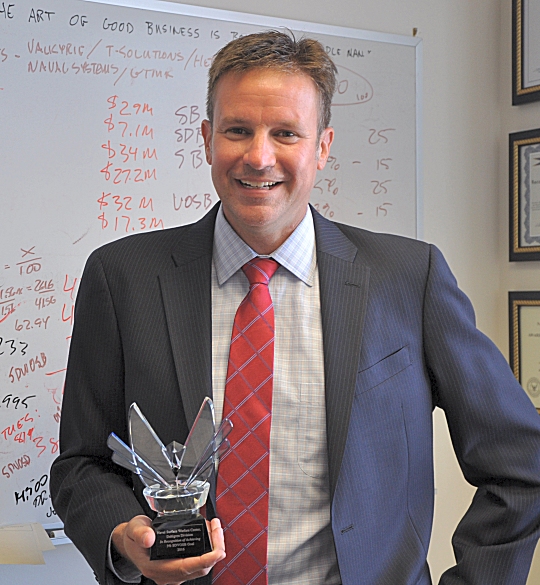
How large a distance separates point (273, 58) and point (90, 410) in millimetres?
678

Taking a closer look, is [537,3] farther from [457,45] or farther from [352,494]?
[352,494]

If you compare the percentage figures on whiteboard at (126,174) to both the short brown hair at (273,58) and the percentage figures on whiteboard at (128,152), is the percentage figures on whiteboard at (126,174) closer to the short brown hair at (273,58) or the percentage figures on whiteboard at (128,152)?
the percentage figures on whiteboard at (128,152)

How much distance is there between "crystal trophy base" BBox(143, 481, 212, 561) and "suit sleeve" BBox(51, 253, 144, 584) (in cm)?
19

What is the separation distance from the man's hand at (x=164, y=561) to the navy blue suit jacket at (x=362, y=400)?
0.12 metres

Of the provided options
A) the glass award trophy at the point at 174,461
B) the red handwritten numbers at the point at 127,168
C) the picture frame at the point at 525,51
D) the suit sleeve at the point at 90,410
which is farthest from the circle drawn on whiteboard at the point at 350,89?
the glass award trophy at the point at 174,461

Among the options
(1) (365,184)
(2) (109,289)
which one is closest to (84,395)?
(2) (109,289)

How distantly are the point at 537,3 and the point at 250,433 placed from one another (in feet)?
6.78

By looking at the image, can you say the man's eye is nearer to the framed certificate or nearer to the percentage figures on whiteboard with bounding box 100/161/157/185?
the percentage figures on whiteboard with bounding box 100/161/157/185

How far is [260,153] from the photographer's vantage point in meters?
1.30

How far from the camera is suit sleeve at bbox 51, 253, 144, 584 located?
1.35 metres

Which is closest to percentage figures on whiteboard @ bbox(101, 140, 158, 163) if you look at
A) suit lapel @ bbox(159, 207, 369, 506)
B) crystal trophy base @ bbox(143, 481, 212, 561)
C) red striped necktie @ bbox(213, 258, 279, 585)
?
suit lapel @ bbox(159, 207, 369, 506)

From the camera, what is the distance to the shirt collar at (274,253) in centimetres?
142

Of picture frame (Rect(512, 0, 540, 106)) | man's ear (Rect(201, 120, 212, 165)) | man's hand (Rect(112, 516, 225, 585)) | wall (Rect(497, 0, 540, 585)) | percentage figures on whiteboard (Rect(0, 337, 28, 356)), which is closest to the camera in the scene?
man's hand (Rect(112, 516, 225, 585))

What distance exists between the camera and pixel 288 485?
4.31 feet
